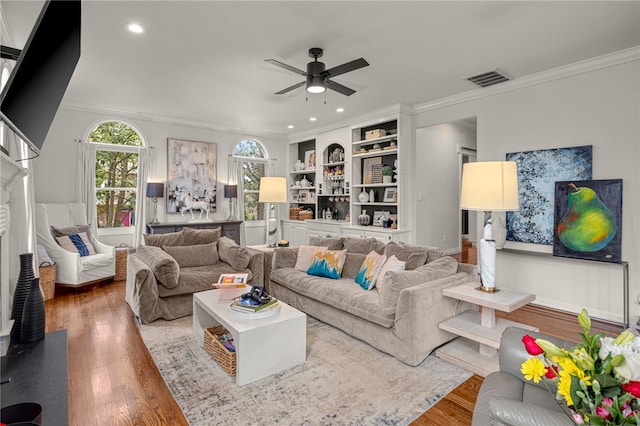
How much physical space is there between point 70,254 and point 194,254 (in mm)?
1730

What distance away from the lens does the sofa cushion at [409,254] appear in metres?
3.21

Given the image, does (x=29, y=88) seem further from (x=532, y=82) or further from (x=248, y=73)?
(x=532, y=82)

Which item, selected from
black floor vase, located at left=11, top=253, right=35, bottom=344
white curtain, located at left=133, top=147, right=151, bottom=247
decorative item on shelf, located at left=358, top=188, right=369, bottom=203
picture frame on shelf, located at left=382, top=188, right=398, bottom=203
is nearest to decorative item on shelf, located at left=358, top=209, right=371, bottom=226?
decorative item on shelf, located at left=358, top=188, right=369, bottom=203

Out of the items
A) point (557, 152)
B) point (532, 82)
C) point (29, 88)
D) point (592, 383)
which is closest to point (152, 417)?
point (29, 88)

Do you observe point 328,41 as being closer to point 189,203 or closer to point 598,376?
point 598,376

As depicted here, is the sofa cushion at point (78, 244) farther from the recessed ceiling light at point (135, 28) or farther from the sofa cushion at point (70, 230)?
the recessed ceiling light at point (135, 28)

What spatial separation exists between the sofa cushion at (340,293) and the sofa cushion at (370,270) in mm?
73

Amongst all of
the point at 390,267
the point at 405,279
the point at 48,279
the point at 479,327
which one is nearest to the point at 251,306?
the point at 405,279

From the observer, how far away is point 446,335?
2850 millimetres

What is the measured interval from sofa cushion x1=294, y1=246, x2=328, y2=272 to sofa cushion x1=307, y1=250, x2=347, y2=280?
0.13m

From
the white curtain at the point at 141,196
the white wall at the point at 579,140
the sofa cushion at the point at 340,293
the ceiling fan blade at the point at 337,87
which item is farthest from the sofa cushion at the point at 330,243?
the white curtain at the point at 141,196

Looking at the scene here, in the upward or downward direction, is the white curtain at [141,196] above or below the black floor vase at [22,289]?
above

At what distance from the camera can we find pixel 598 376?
0.83 meters

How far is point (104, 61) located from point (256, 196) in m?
4.21
